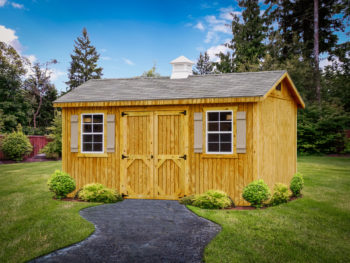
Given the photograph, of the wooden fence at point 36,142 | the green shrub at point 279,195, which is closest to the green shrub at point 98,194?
the green shrub at point 279,195

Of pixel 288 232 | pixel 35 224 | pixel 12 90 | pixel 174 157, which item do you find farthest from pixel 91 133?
pixel 12 90

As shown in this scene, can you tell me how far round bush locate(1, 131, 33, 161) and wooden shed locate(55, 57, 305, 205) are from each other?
11831mm

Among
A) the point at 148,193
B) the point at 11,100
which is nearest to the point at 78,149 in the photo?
the point at 148,193

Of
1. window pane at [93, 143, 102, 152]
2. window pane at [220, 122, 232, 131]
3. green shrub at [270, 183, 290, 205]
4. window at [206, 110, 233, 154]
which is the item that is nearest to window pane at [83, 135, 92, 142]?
window pane at [93, 143, 102, 152]

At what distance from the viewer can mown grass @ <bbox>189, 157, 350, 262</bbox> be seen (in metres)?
4.92

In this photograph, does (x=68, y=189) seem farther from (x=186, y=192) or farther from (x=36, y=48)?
(x=36, y=48)

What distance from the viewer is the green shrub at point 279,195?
8.36 m

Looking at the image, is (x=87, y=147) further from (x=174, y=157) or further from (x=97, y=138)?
(x=174, y=157)

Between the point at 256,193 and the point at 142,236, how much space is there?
133 inches

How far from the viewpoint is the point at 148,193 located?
879 centimetres

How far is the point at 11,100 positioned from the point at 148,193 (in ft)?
87.8

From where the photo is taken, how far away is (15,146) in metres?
19.2

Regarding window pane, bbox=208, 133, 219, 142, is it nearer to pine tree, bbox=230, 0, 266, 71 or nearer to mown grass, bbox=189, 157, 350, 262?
mown grass, bbox=189, 157, 350, 262

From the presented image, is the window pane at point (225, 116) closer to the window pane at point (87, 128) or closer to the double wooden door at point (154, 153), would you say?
the double wooden door at point (154, 153)
